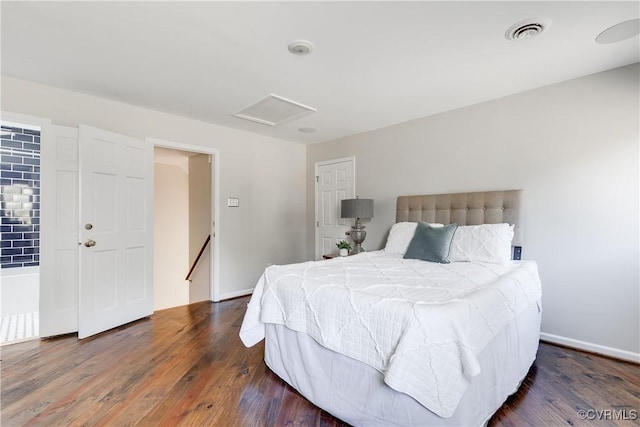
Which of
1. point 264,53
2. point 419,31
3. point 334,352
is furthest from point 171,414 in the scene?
point 419,31

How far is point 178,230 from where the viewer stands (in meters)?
5.48

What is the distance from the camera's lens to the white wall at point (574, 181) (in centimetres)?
239

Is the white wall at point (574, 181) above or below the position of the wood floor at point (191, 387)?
above

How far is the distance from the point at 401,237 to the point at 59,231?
11.2ft

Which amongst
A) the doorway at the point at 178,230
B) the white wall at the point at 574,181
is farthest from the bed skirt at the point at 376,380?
the doorway at the point at 178,230

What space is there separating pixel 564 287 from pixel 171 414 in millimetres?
3276

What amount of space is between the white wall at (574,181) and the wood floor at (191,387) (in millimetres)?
377

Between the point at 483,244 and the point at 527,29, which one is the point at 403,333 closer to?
the point at 483,244

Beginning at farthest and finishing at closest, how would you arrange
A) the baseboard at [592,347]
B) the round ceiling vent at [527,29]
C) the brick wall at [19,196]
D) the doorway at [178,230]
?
the doorway at [178,230], the brick wall at [19,196], the baseboard at [592,347], the round ceiling vent at [527,29]

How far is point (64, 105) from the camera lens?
9.40ft

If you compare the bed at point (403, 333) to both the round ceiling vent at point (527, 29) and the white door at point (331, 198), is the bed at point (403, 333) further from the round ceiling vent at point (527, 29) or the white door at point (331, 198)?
the white door at point (331, 198)

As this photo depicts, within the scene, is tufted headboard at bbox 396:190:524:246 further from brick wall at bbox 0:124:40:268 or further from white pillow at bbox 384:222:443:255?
Result: brick wall at bbox 0:124:40:268

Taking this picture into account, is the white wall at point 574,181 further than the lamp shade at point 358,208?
No

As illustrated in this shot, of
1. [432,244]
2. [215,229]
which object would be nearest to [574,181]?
[432,244]
